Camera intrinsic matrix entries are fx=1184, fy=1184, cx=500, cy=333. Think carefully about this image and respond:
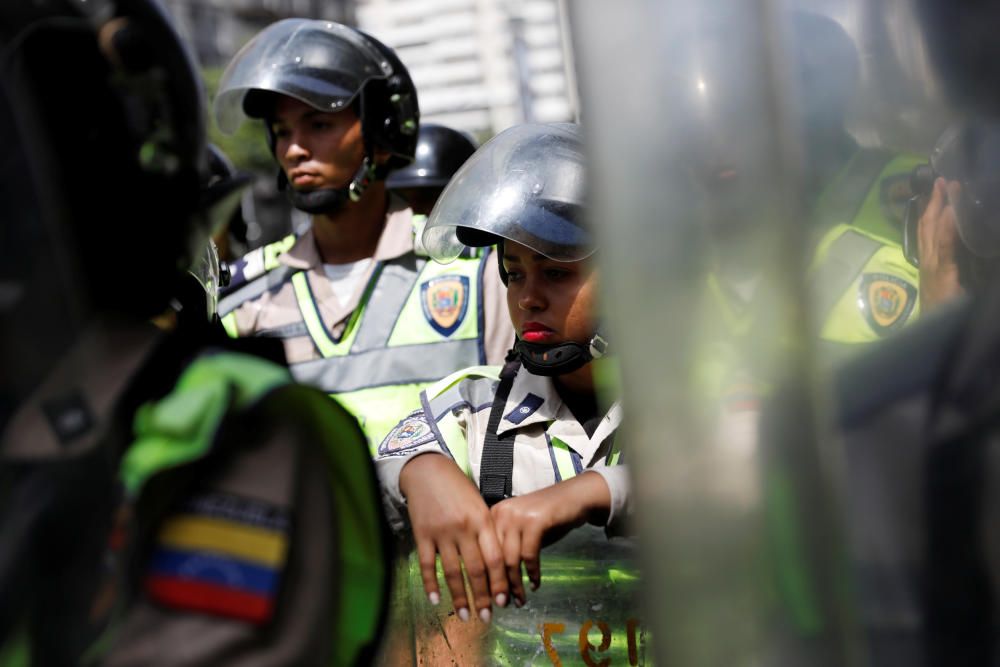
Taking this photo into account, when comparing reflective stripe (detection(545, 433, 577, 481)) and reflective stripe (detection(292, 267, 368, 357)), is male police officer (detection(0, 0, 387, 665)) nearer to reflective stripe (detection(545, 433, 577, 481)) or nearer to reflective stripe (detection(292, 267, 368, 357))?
reflective stripe (detection(545, 433, 577, 481))

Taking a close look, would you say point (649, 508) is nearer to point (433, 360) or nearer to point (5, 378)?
point (5, 378)

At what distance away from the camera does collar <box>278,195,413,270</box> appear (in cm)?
356

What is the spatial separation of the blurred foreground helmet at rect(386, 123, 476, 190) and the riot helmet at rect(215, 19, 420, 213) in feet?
3.80

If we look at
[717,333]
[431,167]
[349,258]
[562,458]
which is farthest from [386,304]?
[717,333]

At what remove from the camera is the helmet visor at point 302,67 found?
337 centimetres

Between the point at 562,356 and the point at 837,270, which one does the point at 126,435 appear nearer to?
the point at 837,270

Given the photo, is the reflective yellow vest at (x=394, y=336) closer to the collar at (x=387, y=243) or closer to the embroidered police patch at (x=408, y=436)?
the collar at (x=387, y=243)

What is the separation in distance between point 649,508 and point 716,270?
176 mm

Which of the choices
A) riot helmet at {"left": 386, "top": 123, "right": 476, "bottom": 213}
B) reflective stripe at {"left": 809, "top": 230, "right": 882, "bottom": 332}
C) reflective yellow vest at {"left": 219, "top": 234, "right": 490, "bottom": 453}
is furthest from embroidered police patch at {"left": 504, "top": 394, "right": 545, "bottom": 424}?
riot helmet at {"left": 386, "top": 123, "right": 476, "bottom": 213}

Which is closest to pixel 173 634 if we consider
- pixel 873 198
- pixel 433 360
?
pixel 873 198

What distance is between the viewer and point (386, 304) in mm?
3443

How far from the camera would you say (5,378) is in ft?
3.43

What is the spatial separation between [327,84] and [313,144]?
18cm

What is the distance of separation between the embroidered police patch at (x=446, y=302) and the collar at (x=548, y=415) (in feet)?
3.21
